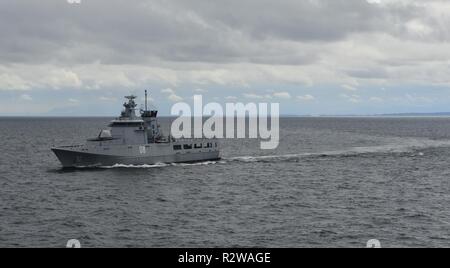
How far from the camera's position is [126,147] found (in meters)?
74.6

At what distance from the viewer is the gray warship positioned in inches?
2874

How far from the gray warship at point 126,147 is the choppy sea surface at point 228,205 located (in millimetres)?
2121

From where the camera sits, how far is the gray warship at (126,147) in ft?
240

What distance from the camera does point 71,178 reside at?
65.6 meters

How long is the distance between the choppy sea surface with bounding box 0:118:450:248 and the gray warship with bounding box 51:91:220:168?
83.5 inches

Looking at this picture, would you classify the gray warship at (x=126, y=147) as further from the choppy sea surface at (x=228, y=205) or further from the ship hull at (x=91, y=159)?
the choppy sea surface at (x=228, y=205)

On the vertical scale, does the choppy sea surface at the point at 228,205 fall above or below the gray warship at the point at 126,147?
below

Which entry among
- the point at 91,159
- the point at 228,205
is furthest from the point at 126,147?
the point at 228,205

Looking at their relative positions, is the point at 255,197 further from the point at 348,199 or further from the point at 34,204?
the point at 34,204

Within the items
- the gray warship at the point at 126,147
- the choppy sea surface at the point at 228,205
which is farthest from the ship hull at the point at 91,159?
the choppy sea surface at the point at 228,205
